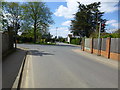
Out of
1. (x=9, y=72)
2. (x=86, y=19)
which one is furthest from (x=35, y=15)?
(x=9, y=72)

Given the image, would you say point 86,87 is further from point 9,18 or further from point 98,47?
point 9,18

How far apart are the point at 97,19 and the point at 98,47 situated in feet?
141

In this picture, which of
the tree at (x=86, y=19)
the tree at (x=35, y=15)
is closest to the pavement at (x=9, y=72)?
the tree at (x=35, y=15)

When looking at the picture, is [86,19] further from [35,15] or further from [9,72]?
[9,72]

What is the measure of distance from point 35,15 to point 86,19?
1930 cm

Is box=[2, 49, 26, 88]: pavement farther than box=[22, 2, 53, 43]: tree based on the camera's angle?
No

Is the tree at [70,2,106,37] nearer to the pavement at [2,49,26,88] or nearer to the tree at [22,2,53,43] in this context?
the tree at [22,2,53,43]

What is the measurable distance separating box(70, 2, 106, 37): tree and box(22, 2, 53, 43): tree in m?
12.8

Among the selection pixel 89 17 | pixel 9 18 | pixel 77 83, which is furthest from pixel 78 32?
pixel 77 83

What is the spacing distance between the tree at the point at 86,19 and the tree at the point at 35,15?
12844 mm

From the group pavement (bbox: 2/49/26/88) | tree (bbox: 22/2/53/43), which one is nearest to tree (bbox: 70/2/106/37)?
tree (bbox: 22/2/53/43)

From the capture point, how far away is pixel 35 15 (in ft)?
161

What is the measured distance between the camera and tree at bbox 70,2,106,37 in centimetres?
5672

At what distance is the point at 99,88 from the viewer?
5488 mm
